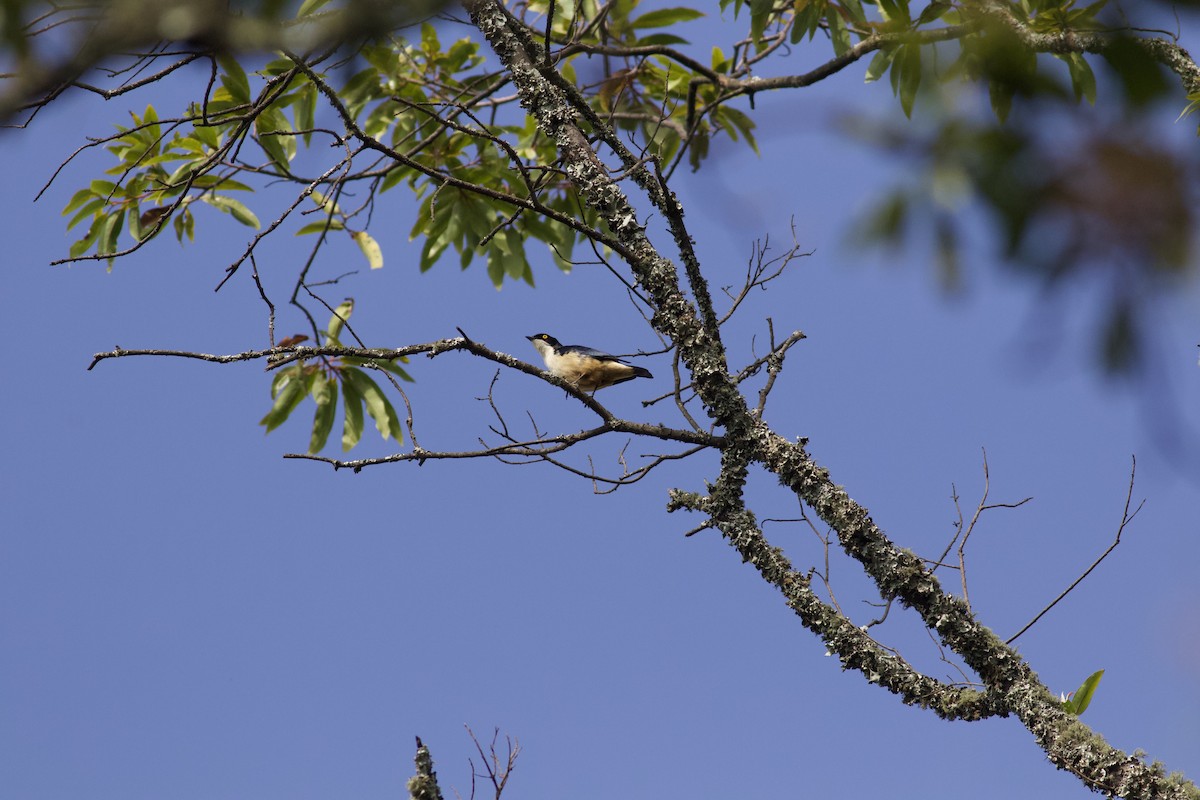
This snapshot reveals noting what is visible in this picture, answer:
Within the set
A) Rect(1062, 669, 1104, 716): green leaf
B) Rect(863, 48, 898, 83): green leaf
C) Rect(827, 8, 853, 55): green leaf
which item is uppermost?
Rect(827, 8, 853, 55): green leaf

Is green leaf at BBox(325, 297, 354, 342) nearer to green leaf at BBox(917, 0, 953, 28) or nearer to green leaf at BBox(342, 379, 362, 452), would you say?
green leaf at BBox(342, 379, 362, 452)

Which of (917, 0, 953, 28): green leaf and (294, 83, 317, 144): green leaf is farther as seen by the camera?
(294, 83, 317, 144): green leaf

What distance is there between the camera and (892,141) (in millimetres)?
1677

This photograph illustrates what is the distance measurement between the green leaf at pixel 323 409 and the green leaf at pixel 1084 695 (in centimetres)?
393

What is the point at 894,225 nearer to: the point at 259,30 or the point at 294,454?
the point at 259,30

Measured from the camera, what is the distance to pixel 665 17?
593cm

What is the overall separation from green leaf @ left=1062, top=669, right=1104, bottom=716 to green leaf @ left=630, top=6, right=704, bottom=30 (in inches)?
168

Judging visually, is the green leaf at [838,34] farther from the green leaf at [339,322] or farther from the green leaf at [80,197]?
the green leaf at [80,197]

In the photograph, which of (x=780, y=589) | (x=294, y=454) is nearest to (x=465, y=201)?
(x=294, y=454)

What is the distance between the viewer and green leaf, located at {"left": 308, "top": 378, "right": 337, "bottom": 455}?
5551 mm

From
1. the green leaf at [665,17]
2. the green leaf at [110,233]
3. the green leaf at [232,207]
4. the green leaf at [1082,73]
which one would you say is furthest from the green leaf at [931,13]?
the green leaf at [110,233]

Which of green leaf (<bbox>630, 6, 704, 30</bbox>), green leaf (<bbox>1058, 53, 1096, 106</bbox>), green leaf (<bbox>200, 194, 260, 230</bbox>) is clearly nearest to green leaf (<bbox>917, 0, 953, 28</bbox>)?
green leaf (<bbox>1058, 53, 1096, 106</bbox>)

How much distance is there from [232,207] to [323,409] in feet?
4.35

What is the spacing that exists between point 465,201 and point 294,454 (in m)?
2.54
